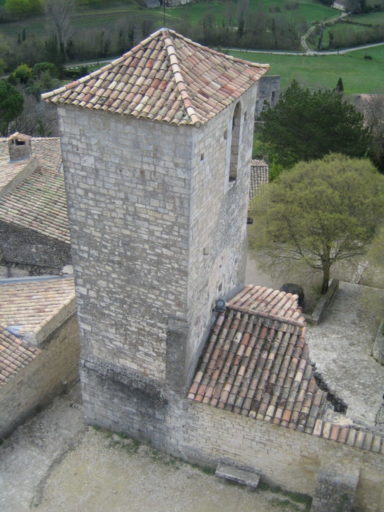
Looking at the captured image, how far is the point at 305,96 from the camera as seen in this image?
30406mm

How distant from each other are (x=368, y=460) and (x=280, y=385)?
7.19 ft

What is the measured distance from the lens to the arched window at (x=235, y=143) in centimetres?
1172

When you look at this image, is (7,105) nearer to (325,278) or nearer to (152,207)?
(325,278)

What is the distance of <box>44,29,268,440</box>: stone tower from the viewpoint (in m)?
10.1

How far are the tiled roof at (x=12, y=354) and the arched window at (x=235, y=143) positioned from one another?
21.2 ft

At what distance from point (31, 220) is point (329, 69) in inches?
1962

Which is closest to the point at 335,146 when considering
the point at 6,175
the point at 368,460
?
→ the point at 6,175

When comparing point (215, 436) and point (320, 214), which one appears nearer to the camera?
point (215, 436)

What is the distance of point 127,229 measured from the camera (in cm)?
1119

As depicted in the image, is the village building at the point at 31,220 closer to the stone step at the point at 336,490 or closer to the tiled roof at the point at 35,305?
the tiled roof at the point at 35,305

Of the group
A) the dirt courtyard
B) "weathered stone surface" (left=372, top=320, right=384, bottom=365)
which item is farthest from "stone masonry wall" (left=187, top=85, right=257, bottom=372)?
"weathered stone surface" (left=372, top=320, right=384, bottom=365)

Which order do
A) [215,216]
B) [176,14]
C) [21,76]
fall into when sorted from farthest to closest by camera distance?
[176,14] < [21,76] < [215,216]

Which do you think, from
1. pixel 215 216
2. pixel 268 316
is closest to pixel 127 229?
pixel 215 216

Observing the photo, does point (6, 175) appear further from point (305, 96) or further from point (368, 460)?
point (305, 96)
